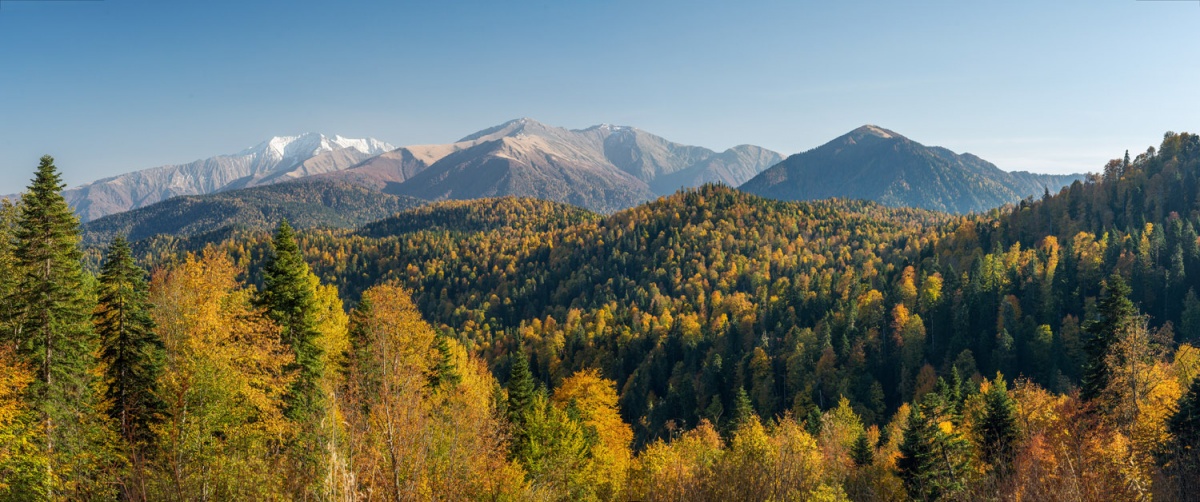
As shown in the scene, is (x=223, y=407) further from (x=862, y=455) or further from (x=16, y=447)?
(x=862, y=455)

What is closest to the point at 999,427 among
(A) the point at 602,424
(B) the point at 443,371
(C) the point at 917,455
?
(C) the point at 917,455

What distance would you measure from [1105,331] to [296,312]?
4646 cm

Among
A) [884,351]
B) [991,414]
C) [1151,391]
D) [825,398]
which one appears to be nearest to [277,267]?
[991,414]

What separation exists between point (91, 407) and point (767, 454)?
35.3 m

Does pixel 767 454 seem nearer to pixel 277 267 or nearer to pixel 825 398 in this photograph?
pixel 277 267

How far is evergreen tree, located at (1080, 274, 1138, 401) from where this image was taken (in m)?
36.1

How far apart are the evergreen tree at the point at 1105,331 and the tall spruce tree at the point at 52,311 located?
52.0 metres

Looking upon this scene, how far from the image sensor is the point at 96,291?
3225cm

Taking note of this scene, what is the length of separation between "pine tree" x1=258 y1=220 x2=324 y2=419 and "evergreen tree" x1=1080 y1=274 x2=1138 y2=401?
142ft

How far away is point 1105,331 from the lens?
37.0 m

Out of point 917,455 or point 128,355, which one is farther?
point 917,455

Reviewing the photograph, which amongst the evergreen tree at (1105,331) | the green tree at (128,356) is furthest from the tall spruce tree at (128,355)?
the evergreen tree at (1105,331)

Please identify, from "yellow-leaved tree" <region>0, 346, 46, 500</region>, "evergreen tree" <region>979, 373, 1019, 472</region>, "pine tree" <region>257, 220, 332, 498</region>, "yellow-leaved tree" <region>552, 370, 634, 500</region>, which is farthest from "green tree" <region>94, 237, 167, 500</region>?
"evergreen tree" <region>979, 373, 1019, 472</region>

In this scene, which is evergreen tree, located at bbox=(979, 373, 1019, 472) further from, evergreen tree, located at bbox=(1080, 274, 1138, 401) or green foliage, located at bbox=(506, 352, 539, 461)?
green foliage, located at bbox=(506, 352, 539, 461)
